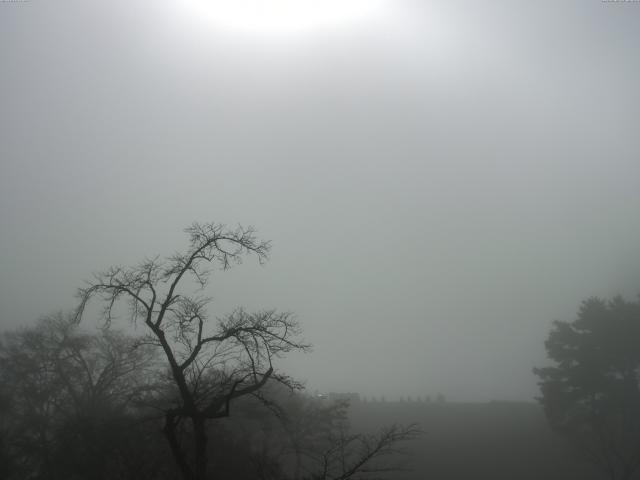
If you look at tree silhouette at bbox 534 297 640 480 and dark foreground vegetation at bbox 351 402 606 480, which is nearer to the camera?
tree silhouette at bbox 534 297 640 480

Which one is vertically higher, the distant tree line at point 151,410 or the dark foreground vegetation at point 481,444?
the distant tree line at point 151,410

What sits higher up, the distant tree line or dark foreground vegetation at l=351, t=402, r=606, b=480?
the distant tree line

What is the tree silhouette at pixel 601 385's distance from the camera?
90.8 feet

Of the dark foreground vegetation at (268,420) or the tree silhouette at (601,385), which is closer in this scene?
the dark foreground vegetation at (268,420)

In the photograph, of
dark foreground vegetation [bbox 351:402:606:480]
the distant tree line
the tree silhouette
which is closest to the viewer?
the distant tree line

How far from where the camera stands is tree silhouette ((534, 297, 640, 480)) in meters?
27.7

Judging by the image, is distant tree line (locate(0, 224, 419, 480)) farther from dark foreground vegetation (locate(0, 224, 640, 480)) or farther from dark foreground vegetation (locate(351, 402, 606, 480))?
dark foreground vegetation (locate(351, 402, 606, 480))

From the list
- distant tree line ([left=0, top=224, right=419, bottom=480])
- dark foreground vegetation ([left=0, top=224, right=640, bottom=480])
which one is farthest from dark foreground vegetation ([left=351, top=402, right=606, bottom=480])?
distant tree line ([left=0, top=224, right=419, bottom=480])

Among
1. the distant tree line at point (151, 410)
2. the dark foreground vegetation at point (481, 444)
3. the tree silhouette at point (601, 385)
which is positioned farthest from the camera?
the dark foreground vegetation at point (481, 444)

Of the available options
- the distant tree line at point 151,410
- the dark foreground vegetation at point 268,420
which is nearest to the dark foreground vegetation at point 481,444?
the dark foreground vegetation at point 268,420

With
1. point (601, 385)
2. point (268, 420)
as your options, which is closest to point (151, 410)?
point (268, 420)

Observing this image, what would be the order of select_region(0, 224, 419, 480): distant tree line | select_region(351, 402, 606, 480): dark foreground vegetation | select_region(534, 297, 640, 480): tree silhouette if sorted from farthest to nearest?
select_region(351, 402, 606, 480): dark foreground vegetation
select_region(534, 297, 640, 480): tree silhouette
select_region(0, 224, 419, 480): distant tree line

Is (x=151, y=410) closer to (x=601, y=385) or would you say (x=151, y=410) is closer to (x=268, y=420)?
(x=268, y=420)

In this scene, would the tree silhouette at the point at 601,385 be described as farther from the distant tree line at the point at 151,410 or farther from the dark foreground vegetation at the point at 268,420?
the distant tree line at the point at 151,410
